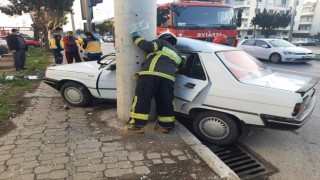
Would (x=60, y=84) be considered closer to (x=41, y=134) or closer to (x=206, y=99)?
(x=41, y=134)

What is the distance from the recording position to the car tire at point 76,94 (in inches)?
208

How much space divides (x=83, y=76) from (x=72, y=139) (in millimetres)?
1697

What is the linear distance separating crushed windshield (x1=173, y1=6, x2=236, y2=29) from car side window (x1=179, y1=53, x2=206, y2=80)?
225 inches

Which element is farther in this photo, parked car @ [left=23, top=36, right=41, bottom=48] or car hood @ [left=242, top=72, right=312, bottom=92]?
parked car @ [left=23, top=36, right=41, bottom=48]

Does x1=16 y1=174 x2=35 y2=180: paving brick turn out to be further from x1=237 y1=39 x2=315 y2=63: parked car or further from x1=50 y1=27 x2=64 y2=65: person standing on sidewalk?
x1=237 y1=39 x2=315 y2=63: parked car

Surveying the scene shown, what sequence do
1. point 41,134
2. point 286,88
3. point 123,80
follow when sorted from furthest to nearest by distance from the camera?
point 123,80 < point 41,134 < point 286,88

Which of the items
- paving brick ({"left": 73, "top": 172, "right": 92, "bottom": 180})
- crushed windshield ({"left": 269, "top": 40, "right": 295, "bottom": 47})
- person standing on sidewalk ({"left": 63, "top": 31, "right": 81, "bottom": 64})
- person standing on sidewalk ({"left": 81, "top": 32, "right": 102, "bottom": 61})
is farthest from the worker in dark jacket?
crushed windshield ({"left": 269, "top": 40, "right": 295, "bottom": 47})

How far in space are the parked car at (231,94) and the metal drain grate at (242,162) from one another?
174 millimetres

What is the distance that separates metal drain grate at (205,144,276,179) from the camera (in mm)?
3480

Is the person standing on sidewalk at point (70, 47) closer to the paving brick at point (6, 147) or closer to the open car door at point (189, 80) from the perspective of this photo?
the open car door at point (189, 80)

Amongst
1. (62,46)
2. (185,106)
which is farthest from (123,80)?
(62,46)

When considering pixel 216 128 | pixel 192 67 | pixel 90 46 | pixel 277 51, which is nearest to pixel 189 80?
pixel 192 67

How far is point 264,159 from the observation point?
3824mm

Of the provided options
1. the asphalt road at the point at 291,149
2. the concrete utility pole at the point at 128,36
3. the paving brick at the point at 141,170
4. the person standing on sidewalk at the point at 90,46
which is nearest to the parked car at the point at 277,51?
the asphalt road at the point at 291,149
